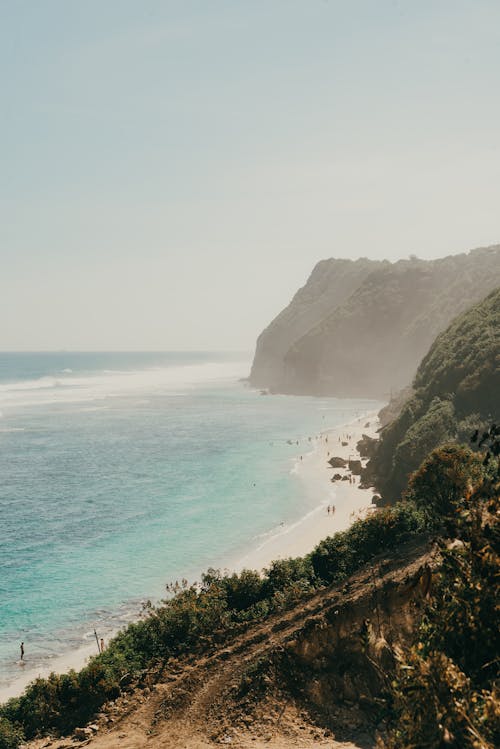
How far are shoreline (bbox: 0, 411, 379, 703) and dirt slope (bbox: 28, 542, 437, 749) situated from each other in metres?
11.0

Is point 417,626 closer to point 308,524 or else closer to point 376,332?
point 308,524

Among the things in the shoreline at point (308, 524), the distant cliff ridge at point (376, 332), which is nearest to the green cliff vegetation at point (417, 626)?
the shoreline at point (308, 524)

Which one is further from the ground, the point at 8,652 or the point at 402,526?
the point at 402,526

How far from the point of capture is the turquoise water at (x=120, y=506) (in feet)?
133

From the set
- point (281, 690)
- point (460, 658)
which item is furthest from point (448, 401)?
point (460, 658)

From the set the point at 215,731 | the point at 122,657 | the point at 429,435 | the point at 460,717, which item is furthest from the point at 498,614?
the point at 429,435

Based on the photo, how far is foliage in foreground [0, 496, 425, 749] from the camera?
74.1 ft

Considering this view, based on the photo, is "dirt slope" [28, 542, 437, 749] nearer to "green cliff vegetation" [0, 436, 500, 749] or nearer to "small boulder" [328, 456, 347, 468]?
"green cliff vegetation" [0, 436, 500, 749]

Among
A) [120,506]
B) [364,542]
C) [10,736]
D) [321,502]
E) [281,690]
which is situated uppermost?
[364,542]

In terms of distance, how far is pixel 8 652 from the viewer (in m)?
34.5

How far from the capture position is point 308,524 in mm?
55969

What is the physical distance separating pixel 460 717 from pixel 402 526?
77.0 ft

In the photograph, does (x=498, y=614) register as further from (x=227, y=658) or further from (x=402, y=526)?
(x=402, y=526)

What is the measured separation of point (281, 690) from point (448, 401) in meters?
47.4
